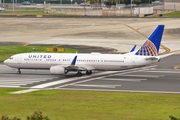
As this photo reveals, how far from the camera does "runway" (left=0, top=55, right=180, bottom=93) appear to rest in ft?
171

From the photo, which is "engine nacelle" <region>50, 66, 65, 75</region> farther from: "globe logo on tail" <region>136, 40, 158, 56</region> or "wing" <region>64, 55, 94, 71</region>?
"globe logo on tail" <region>136, 40, 158, 56</region>

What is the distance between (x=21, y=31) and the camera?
418 ft

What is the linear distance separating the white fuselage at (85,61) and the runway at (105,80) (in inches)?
68.4

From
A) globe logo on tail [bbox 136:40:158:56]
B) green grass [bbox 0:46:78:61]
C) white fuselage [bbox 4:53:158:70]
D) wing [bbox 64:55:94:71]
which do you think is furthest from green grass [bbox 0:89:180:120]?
green grass [bbox 0:46:78:61]

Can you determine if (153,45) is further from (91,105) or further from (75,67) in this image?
(91,105)

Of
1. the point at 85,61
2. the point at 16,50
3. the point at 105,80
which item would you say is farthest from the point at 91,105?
the point at 16,50

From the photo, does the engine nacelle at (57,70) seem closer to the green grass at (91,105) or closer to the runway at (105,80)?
the runway at (105,80)

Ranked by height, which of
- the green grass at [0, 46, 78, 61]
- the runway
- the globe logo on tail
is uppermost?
the globe logo on tail

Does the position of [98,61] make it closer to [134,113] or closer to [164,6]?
[134,113]

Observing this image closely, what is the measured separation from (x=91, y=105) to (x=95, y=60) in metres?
19.8

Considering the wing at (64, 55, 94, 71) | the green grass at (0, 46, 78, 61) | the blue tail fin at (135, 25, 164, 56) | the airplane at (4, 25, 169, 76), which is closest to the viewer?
the airplane at (4, 25, 169, 76)

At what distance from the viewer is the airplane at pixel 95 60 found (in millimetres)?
58031

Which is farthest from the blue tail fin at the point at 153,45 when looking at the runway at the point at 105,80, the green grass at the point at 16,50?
the green grass at the point at 16,50

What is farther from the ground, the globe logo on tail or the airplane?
the globe logo on tail
